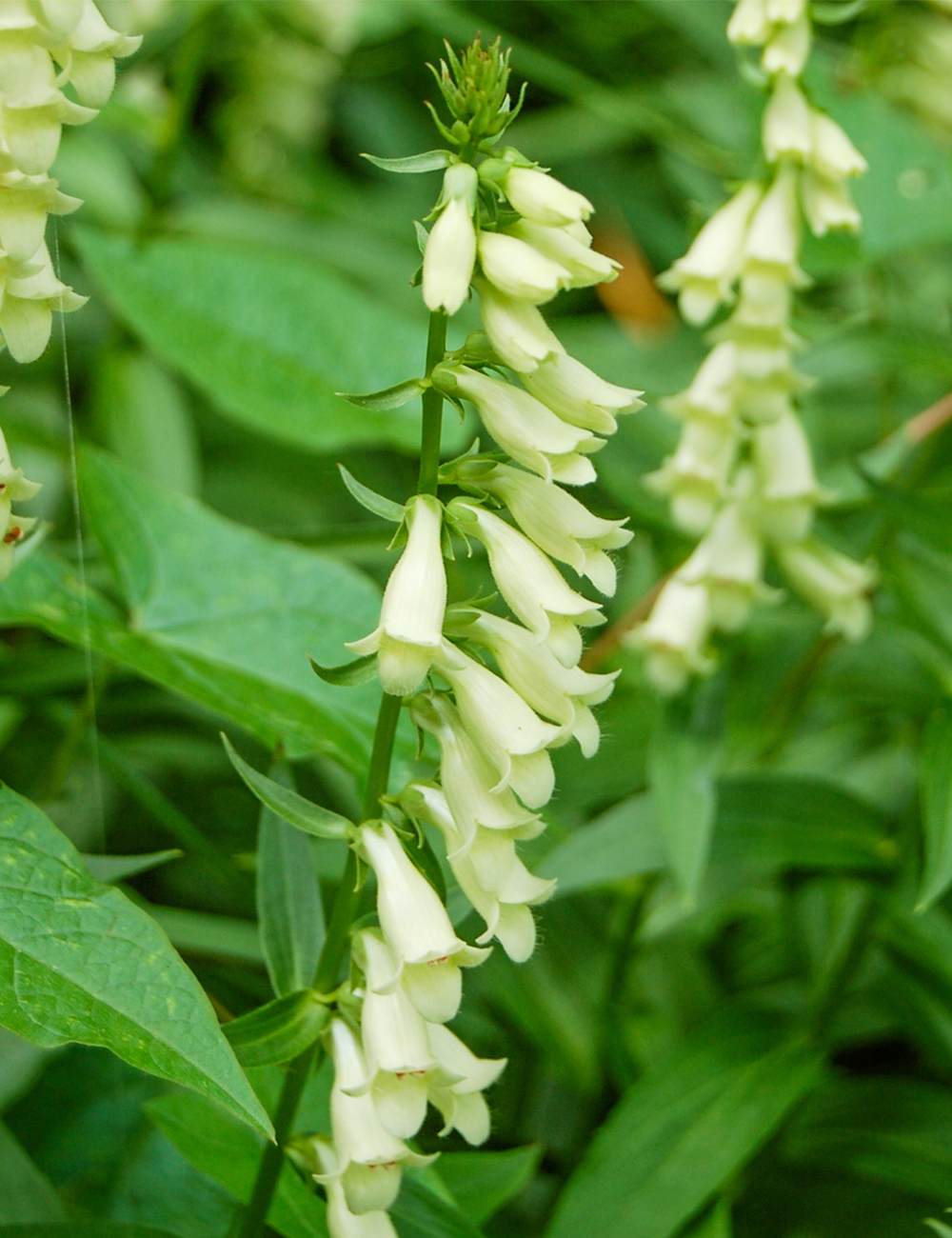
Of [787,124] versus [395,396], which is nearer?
[395,396]

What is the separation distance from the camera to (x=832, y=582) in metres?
1.42

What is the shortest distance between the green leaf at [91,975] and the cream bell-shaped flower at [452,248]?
36cm

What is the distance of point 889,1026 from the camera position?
149 centimetres

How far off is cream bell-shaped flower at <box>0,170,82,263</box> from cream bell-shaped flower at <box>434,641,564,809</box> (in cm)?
31

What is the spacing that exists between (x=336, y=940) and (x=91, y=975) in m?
0.14

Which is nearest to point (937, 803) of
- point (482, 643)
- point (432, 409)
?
point (482, 643)

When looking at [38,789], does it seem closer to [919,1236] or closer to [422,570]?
[422,570]

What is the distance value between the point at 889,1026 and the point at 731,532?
0.60 meters

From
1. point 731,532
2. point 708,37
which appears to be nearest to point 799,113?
point 731,532

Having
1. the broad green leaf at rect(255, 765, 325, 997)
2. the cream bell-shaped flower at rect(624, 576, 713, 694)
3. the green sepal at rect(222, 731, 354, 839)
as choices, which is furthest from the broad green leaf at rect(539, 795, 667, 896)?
the green sepal at rect(222, 731, 354, 839)

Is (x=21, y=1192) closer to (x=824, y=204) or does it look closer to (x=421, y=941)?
(x=421, y=941)

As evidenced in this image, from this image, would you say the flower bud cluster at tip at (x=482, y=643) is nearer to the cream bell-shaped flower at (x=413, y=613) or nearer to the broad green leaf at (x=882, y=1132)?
the cream bell-shaped flower at (x=413, y=613)

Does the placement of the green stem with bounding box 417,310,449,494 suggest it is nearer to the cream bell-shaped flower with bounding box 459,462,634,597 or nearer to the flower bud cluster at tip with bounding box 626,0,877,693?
the cream bell-shaped flower with bounding box 459,462,634,597

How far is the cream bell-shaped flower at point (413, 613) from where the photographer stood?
2.15 feet
